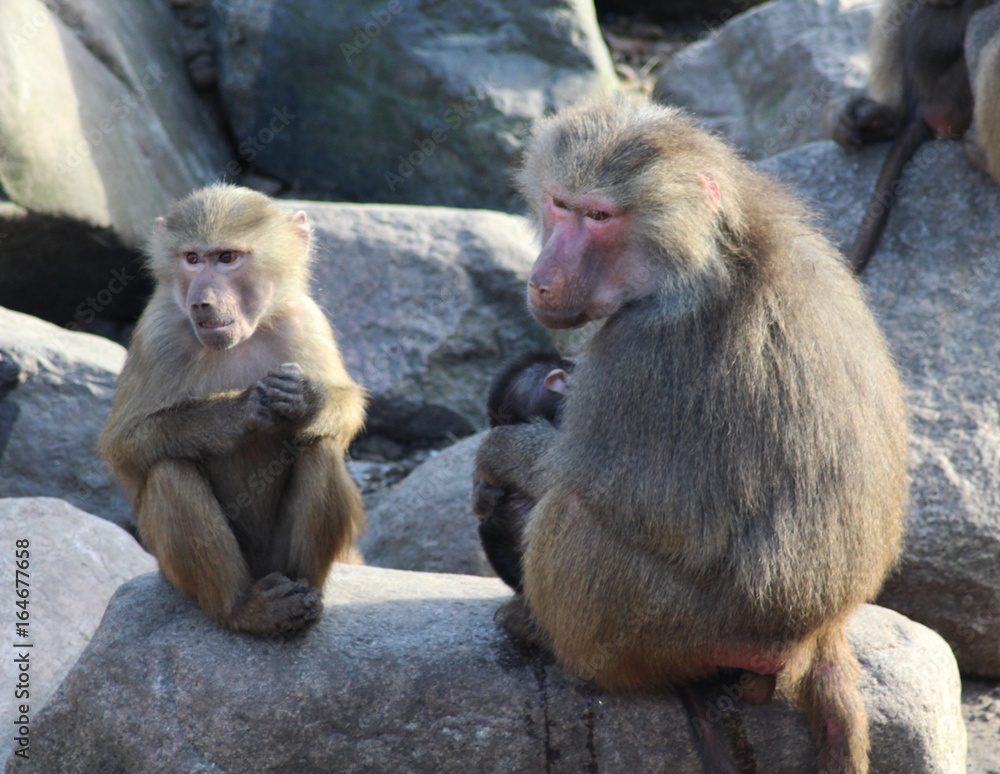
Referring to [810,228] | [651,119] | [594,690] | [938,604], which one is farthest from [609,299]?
[938,604]

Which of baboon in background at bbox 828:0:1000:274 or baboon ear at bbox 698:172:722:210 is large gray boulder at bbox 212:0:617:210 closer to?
baboon in background at bbox 828:0:1000:274

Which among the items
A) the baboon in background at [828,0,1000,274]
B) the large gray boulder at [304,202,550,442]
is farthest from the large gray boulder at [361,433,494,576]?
the baboon in background at [828,0,1000,274]

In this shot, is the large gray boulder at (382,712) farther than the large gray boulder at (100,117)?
No

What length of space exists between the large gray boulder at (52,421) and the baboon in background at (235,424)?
2165 mm

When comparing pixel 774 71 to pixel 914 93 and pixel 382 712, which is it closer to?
pixel 914 93

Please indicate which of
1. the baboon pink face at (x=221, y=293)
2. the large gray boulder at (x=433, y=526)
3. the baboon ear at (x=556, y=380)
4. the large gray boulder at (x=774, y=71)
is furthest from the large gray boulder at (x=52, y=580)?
the large gray boulder at (x=774, y=71)

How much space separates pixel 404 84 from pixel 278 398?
5826mm

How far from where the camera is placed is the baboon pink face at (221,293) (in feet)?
11.1

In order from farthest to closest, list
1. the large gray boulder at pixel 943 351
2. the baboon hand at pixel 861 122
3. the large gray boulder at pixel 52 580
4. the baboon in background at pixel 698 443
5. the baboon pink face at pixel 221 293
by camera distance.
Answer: the baboon hand at pixel 861 122 → the large gray boulder at pixel 943 351 → the large gray boulder at pixel 52 580 → the baboon pink face at pixel 221 293 → the baboon in background at pixel 698 443

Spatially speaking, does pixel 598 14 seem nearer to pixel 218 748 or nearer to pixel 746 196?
pixel 746 196

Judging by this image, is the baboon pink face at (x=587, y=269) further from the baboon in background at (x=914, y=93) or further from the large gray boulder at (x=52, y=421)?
the large gray boulder at (x=52, y=421)

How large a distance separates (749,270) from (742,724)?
136 cm

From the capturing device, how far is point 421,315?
666 centimetres

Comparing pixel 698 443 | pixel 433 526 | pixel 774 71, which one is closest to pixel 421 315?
pixel 433 526
